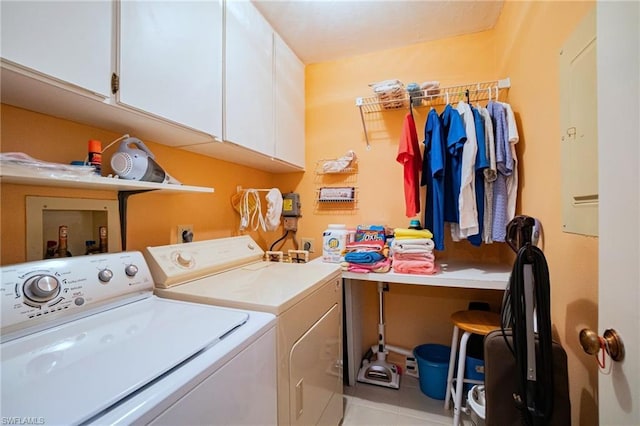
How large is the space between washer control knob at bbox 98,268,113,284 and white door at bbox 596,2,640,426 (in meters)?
1.40

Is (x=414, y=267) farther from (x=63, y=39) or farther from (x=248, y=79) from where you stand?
(x=63, y=39)

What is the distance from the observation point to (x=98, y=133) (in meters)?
1.12

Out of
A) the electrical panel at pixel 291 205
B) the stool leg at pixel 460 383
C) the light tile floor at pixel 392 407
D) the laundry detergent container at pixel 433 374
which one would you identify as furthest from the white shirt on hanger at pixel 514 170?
the electrical panel at pixel 291 205

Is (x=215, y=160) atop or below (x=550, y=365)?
atop

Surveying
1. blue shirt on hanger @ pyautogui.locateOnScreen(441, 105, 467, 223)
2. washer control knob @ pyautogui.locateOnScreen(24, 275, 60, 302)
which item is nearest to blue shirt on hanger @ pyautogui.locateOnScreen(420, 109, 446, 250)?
blue shirt on hanger @ pyautogui.locateOnScreen(441, 105, 467, 223)

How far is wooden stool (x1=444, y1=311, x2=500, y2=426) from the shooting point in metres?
1.44

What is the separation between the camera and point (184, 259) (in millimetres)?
1232

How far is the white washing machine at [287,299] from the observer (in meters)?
0.95

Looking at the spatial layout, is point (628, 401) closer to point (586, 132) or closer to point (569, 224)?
point (569, 224)

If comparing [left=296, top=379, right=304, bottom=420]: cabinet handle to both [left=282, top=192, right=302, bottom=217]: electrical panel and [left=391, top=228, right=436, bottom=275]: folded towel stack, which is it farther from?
[left=282, top=192, right=302, bottom=217]: electrical panel

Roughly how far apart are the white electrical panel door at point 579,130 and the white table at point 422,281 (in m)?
0.53

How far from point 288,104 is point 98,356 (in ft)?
6.03

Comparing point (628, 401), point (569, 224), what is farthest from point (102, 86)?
point (569, 224)

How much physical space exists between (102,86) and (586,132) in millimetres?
1567
